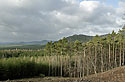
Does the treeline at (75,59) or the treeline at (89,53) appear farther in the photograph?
the treeline at (89,53)

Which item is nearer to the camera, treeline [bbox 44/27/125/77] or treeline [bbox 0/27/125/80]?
treeline [bbox 0/27/125/80]

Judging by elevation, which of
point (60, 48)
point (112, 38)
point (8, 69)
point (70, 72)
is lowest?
point (70, 72)

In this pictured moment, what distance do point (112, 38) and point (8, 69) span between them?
10445 millimetres

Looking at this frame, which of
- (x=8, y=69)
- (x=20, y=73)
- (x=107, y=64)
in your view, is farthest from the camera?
(x=107, y=64)

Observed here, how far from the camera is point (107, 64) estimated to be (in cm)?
1331

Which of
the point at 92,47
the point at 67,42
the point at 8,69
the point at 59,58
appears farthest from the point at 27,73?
the point at 92,47

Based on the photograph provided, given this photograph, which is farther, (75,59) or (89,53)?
(89,53)

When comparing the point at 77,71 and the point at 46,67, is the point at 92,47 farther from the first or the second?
the point at 46,67

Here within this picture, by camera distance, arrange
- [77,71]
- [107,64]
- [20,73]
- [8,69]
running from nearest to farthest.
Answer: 1. [8,69]
2. [20,73]
3. [77,71]
4. [107,64]

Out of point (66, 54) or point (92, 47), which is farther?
point (66, 54)

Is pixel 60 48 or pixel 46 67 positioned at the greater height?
pixel 60 48

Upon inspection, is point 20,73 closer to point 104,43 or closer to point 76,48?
point 76,48

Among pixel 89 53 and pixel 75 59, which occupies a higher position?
pixel 89 53

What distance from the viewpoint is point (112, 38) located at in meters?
14.0
